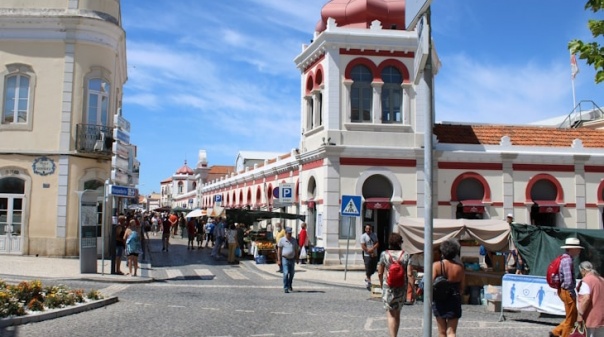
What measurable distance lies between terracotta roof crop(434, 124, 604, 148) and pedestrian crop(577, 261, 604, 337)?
16.8m

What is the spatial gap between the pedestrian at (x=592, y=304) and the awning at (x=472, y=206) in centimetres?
1576

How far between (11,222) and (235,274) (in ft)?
27.5

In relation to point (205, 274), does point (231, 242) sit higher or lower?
higher

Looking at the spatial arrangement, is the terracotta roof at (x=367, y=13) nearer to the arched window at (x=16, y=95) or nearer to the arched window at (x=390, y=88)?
the arched window at (x=390, y=88)

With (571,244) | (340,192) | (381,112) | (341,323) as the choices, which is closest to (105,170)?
(340,192)

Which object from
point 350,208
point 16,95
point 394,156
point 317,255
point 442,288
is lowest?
point 317,255

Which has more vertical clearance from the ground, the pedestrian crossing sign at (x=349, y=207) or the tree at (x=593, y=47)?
the tree at (x=593, y=47)

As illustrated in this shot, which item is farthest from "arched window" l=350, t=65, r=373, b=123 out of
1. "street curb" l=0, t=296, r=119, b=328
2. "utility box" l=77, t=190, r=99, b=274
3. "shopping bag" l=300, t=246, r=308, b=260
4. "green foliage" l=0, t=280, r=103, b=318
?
"green foliage" l=0, t=280, r=103, b=318

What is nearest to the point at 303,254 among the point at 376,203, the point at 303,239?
the point at 303,239

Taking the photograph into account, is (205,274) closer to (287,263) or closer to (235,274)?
(235,274)

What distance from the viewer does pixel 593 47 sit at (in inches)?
380

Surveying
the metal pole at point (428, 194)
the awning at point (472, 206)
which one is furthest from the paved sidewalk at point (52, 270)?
the metal pole at point (428, 194)

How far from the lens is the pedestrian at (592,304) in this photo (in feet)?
26.0

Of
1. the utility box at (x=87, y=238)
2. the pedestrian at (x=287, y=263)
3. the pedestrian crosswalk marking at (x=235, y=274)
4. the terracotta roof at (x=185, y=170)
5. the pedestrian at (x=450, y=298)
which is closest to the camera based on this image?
the pedestrian at (x=450, y=298)
